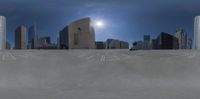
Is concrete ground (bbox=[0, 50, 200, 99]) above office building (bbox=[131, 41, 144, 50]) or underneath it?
underneath

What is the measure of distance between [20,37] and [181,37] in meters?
3.41

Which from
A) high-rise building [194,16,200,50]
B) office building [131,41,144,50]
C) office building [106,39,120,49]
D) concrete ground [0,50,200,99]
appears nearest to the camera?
concrete ground [0,50,200,99]

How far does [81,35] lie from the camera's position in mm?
5836

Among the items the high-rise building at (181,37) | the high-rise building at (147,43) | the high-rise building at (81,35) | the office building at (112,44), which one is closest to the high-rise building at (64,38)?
the high-rise building at (81,35)

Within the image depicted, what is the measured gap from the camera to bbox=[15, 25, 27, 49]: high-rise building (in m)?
5.71

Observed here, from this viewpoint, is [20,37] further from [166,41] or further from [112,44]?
[166,41]

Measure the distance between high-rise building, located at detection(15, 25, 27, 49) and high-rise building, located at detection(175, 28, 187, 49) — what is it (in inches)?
127

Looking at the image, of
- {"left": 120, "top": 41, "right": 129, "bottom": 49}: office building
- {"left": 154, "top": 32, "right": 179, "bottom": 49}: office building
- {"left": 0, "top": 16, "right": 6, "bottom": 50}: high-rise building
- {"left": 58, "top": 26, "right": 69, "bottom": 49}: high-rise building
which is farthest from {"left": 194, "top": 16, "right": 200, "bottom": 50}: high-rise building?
{"left": 0, "top": 16, "right": 6, "bottom": 50}: high-rise building

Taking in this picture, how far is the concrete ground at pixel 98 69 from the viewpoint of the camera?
4.90m

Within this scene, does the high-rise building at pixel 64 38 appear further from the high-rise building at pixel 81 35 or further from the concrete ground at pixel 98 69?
the concrete ground at pixel 98 69

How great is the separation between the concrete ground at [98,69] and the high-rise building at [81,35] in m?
0.61

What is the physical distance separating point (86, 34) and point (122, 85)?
159 cm

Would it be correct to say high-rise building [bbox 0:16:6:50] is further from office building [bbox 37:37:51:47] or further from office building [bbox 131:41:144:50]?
office building [bbox 131:41:144:50]

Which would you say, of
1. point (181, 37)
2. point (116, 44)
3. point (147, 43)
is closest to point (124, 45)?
point (116, 44)
